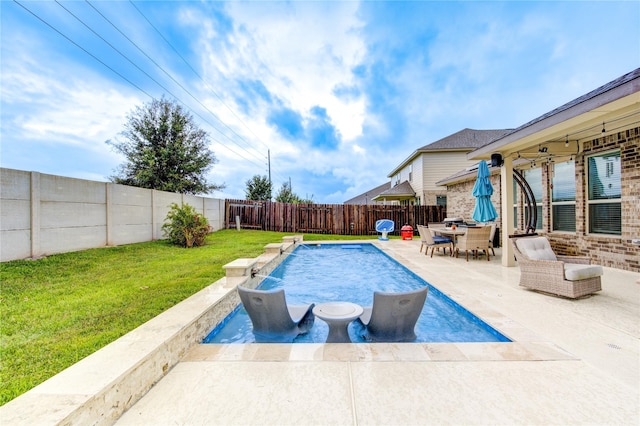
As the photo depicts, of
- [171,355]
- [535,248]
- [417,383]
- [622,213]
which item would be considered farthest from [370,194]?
[171,355]

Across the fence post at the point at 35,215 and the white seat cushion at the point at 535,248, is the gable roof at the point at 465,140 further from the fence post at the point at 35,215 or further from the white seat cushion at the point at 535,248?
the fence post at the point at 35,215

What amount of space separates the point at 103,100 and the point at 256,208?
29.1ft

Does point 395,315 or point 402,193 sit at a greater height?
point 402,193

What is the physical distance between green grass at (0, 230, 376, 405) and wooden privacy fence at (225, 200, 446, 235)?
8.90 metres

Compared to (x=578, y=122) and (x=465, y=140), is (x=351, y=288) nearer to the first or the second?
(x=578, y=122)

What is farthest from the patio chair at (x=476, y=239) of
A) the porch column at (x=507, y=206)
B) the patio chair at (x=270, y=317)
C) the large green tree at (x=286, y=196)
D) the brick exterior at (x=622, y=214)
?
the large green tree at (x=286, y=196)

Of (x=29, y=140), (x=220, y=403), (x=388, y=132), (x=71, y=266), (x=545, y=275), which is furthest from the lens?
(x=388, y=132)

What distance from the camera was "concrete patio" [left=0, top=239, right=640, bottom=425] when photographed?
178cm

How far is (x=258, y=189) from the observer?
25.0 meters

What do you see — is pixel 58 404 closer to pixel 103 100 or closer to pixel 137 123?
pixel 103 100

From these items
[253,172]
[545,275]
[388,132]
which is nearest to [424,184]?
[388,132]

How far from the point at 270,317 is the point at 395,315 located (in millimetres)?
1425

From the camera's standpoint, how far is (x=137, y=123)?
1580 centimetres

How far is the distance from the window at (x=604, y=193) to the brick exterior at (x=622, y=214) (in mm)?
121
